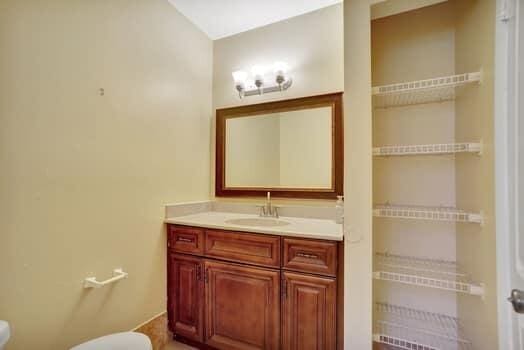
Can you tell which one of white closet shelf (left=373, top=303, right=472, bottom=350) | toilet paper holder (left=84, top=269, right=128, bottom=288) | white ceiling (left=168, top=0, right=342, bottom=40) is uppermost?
white ceiling (left=168, top=0, right=342, bottom=40)

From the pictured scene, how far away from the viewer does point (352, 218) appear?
1.33 metres

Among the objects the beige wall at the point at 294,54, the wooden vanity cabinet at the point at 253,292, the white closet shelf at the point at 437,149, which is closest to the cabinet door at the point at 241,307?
the wooden vanity cabinet at the point at 253,292

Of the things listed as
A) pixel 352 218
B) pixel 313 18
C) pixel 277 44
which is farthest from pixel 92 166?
pixel 313 18

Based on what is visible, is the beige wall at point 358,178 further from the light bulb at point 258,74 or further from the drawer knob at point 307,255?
the light bulb at point 258,74

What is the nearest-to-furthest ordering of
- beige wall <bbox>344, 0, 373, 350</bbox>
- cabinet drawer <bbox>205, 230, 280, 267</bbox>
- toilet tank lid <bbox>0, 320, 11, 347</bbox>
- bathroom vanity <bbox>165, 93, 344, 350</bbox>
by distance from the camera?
toilet tank lid <bbox>0, 320, 11, 347</bbox>, beige wall <bbox>344, 0, 373, 350</bbox>, bathroom vanity <bbox>165, 93, 344, 350</bbox>, cabinet drawer <bbox>205, 230, 280, 267</bbox>

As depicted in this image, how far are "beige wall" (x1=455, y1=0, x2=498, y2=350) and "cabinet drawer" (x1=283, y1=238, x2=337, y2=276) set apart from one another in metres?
0.66

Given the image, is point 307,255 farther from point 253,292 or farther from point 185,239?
point 185,239

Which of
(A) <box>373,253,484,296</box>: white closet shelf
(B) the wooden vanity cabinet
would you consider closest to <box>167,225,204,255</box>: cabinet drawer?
(B) the wooden vanity cabinet

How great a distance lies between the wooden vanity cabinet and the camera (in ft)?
4.55

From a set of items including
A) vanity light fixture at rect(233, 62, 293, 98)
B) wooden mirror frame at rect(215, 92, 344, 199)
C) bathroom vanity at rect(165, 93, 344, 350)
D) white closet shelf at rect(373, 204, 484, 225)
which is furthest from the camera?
vanity light fixture at rect(233, 62, 293, 98)

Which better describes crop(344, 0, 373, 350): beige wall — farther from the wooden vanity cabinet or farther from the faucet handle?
the faucet handle

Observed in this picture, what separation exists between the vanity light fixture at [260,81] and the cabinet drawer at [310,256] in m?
1.31

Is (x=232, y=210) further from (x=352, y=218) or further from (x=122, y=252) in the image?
(x=352, y=218)

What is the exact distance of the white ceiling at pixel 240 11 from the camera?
1.90 meters
